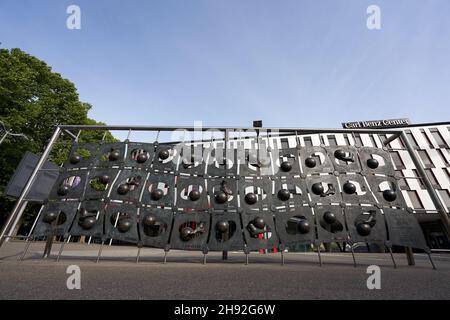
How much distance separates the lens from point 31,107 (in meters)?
16.2

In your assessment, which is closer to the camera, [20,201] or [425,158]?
[20,201]

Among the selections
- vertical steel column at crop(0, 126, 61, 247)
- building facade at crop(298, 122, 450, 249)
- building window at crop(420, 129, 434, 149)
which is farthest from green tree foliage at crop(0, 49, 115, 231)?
building window at crop(420, 129, 434, 149)

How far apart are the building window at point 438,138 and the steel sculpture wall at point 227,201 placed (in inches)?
1429

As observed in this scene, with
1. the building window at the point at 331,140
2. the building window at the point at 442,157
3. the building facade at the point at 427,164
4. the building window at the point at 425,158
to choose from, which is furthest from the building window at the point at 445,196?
the building window at the point at 331,140

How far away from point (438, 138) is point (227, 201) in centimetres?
4026

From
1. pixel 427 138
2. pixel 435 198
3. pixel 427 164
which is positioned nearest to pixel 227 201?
pixel 435 198

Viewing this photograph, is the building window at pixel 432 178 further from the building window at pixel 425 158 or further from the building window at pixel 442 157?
the building window at pixel 442 157

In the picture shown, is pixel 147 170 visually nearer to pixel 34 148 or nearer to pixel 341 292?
pixel 341 292

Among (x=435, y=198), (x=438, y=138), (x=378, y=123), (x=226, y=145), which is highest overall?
(x=378, y=123)

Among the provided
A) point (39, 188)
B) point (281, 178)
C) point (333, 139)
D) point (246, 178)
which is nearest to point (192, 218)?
point (246, 178)

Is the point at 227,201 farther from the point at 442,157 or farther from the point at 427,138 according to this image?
the point at 427,138

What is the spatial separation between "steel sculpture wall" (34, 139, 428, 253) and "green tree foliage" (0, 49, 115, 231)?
1201cm

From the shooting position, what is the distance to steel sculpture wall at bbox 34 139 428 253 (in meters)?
Answer: 4.24

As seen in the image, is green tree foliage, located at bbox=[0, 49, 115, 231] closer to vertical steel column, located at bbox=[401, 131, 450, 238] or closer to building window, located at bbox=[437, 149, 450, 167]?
vertical steel column, located at bbox=[401, 131, 450, 238]
